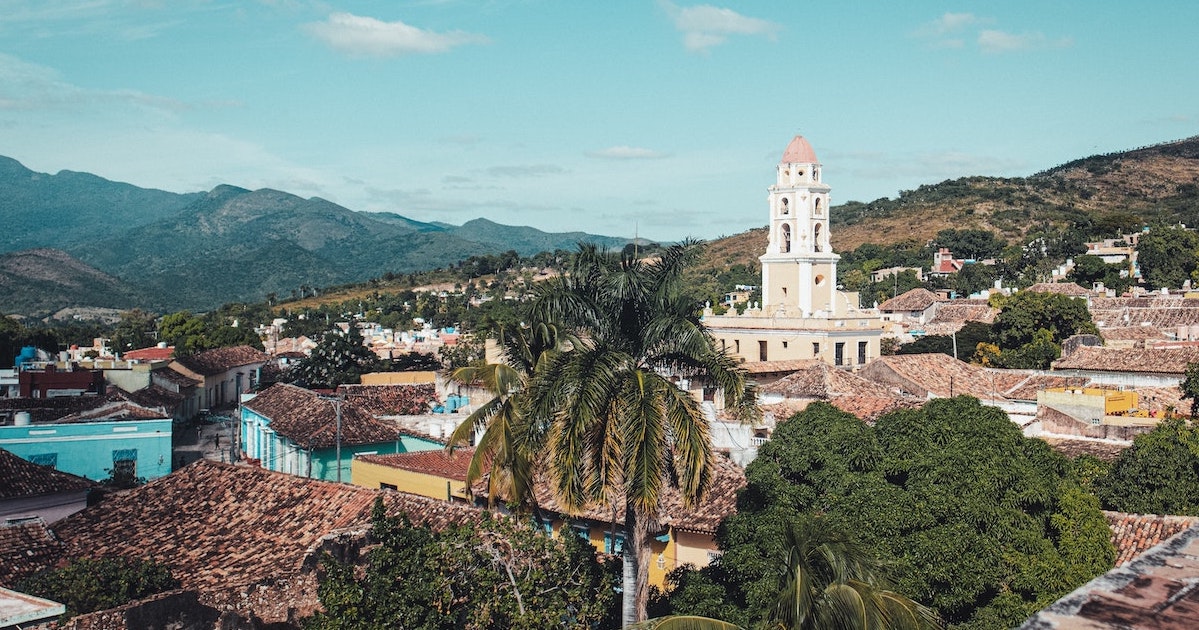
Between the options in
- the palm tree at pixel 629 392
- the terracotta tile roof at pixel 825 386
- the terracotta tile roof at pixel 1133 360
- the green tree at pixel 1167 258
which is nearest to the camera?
the palm tree at pixel 629 392

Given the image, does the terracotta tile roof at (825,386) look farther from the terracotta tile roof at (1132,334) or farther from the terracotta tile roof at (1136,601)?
the terracotta tile roof at (1136,601)

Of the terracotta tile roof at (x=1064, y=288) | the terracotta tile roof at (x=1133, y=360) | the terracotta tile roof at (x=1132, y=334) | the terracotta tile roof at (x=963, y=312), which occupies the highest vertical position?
the terracotta tile roof at (x=1064, y=288)

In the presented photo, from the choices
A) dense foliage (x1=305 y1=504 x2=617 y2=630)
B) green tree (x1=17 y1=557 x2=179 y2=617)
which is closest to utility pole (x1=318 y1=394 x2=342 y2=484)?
green tree (x1=17 y1=557 x2=179 y2=617)

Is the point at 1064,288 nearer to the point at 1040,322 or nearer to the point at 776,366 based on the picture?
the point at 1040,322

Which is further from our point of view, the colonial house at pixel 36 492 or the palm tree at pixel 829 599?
the colonial house at pixel 36 492

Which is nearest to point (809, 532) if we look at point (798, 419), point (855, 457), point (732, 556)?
point (732, 556)

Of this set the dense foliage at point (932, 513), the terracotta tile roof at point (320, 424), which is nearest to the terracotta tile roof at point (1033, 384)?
the dense foliage at point (932, 513)

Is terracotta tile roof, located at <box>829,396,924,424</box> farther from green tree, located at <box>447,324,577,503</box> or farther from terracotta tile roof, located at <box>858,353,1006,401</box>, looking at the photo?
green tree, located at <box>447,324,577,503</box>
